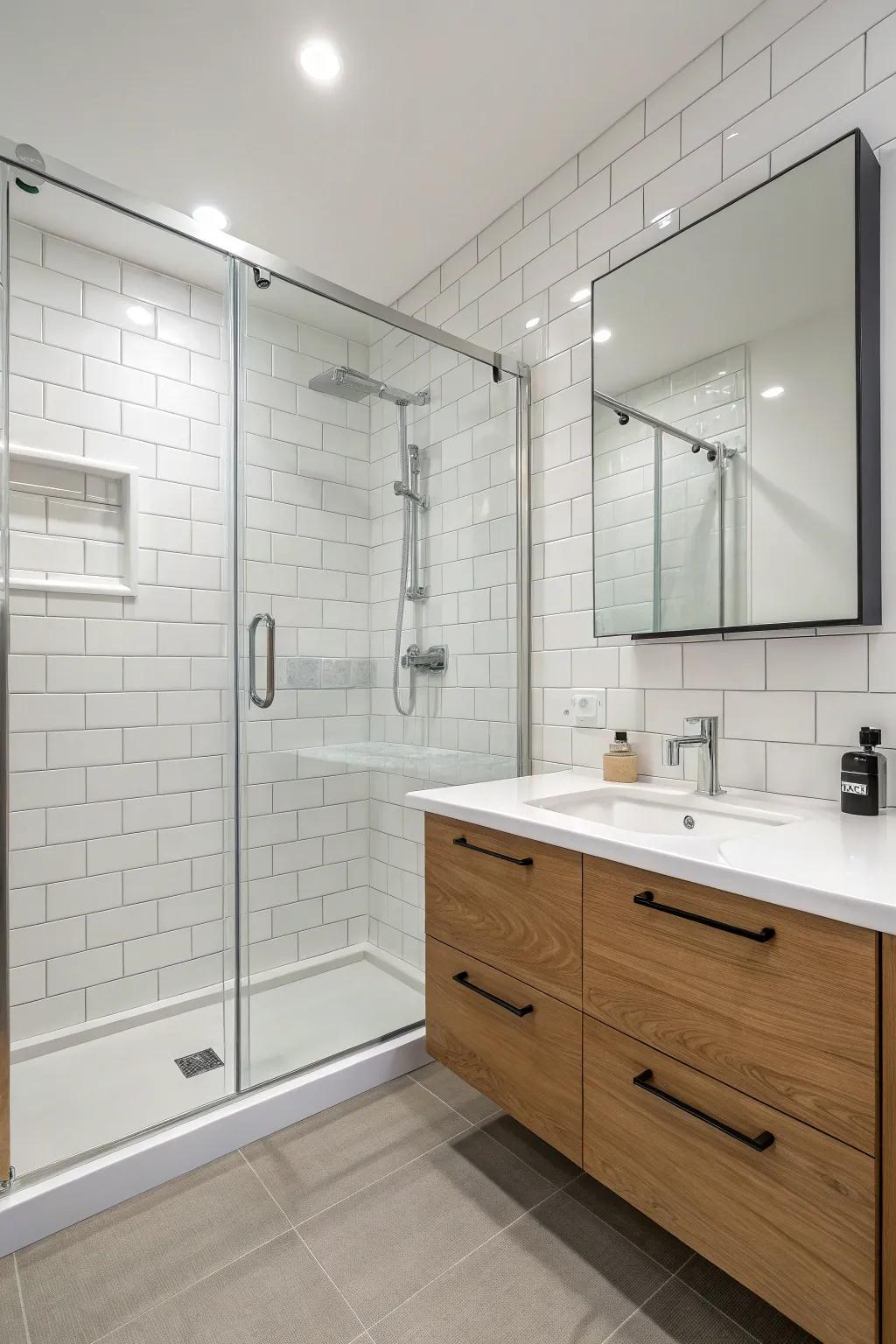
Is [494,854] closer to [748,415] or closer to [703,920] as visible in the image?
[703,920]

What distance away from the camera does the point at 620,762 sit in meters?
1.83

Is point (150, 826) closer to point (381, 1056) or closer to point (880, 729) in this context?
point (381, 1056)

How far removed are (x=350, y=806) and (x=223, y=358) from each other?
1.26 m

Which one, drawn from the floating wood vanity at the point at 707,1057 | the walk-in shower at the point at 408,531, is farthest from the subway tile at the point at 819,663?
the walk-in shower at the point at 408,531

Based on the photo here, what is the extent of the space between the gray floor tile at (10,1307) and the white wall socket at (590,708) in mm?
1749

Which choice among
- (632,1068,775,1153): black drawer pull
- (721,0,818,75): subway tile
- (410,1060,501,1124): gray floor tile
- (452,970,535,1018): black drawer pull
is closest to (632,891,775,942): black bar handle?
(632,1068,775,1153): black drawer pull

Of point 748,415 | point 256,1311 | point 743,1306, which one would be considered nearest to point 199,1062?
point 256,1311

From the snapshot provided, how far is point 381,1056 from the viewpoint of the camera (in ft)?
6.33

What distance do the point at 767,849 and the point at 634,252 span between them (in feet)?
5.41

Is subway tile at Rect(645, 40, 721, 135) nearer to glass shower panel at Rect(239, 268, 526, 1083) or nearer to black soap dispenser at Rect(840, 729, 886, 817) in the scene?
glass shower panel at Rect(239, 268, 526, 1083)

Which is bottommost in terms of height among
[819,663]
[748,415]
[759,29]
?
[819,663]

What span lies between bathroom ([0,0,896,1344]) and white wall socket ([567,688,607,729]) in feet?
0.08

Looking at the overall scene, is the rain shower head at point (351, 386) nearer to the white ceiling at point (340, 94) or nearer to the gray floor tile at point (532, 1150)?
the white ceiling at point (340, 94)

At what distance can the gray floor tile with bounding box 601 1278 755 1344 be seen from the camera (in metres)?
1.15
